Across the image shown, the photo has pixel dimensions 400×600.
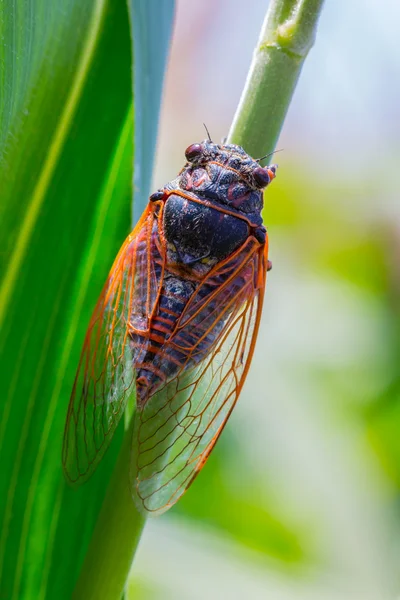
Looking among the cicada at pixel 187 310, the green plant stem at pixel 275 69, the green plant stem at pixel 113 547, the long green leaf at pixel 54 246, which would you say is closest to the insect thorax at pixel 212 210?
the cicada at pixel 187 310

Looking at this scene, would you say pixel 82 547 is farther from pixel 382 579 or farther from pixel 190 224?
pixel 382 579

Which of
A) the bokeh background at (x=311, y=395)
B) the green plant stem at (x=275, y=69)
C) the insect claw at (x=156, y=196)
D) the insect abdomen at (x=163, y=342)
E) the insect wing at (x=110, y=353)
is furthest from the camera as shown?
the bokeh background at (x=311, y=395)

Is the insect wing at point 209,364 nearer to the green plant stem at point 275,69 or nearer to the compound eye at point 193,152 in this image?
the compound eye at point 193,152

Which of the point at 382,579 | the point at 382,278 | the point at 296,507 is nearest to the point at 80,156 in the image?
the point at 296,507

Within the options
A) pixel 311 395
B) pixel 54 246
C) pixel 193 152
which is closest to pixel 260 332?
pixel 311 395

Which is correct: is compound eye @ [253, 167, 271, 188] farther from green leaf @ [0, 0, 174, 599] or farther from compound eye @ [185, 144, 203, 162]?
green leaf @ [0, 0, 174, 599]
